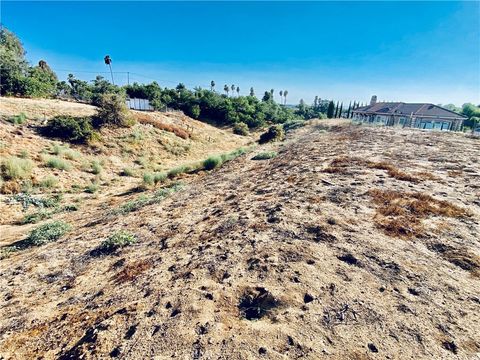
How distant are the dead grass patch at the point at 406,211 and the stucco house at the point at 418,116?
120ft

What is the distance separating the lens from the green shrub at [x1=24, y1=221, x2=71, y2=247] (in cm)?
801

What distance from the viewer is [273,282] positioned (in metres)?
4.20

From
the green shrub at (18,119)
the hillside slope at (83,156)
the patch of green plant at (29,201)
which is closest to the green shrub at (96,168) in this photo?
the hillside slope at (83,156)

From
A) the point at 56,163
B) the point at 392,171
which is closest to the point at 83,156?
the point at 56,163

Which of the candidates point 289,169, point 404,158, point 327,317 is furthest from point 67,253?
point 404,158

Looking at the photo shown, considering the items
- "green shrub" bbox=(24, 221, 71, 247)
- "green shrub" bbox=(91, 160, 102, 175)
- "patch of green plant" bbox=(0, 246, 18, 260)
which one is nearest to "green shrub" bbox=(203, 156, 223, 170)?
"green shrub" bbox=(91, 160, 102, 175)

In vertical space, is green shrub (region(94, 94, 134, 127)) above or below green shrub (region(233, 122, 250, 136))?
above

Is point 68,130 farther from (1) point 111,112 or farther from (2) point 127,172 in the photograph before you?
(2) point 127,172

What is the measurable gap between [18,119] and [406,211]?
1011 inches

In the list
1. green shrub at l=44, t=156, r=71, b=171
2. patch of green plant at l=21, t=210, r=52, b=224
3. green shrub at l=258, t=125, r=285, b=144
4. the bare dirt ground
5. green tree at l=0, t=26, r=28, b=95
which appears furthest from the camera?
green shrub at l=258, t=125, r=285, b=144

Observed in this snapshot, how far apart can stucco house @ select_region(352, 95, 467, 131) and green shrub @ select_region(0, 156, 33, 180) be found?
4343 cm

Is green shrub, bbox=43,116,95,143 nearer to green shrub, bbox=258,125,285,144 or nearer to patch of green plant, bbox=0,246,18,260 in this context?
patch of green plant, bbox=0,246,18,260

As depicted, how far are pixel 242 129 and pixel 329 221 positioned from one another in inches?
1620

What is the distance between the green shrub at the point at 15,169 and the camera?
13555 mm
